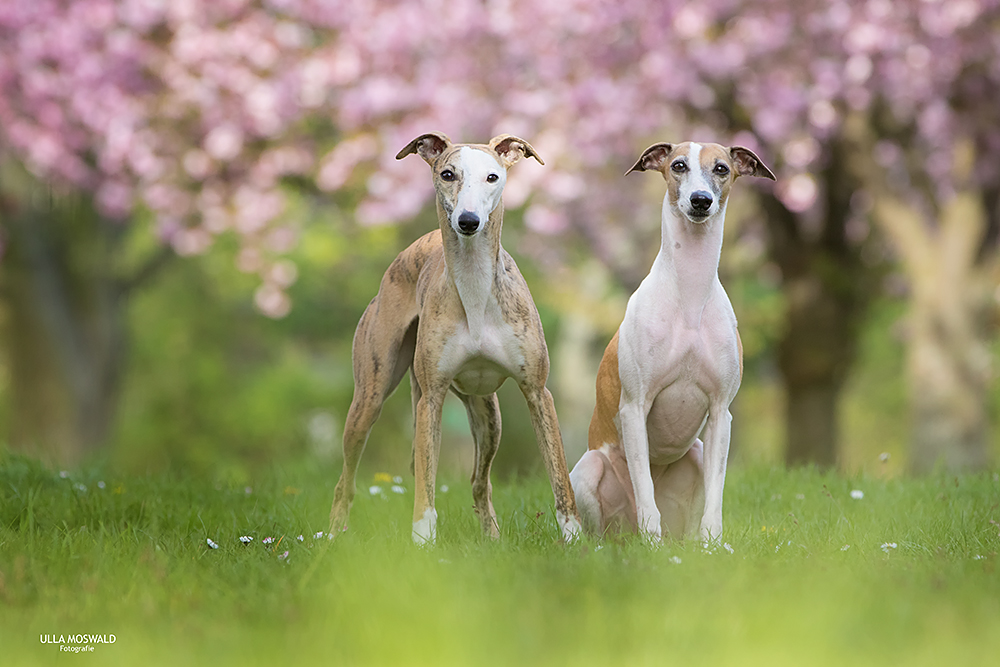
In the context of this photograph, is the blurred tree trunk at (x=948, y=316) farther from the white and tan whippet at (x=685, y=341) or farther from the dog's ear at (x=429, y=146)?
the dog's ear at (x=429, y=146)

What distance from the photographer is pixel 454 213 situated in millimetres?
4680

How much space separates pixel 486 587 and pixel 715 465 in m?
1.56

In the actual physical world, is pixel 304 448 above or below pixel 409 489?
above

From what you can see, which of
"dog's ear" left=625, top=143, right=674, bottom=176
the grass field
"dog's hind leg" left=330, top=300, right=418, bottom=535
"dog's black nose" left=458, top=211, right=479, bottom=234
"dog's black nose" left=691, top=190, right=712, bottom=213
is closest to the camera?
the grass field

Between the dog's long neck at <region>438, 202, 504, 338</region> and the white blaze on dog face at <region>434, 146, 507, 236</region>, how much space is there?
0.36ft

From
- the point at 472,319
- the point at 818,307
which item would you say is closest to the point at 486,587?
the point at 472,319

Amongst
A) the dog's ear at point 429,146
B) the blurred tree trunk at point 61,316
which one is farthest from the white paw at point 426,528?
the blurred tree trunk at point 61,316

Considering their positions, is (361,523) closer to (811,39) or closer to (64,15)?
(811,39)

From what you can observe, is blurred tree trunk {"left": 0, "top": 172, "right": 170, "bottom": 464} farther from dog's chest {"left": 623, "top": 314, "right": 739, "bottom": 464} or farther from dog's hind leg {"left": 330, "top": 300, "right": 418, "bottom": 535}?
dog's chest {"left": 623, "top": 314, "right": 739, "bottom": 464}

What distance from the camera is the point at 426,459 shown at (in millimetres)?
5082

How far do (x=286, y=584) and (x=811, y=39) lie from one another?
902cm

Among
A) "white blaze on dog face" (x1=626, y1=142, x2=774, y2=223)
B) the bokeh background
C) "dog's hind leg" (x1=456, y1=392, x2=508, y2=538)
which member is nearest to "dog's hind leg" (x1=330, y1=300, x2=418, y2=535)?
"dog's hind leg" (x1=456, y1=392, x2=508, y2=538)

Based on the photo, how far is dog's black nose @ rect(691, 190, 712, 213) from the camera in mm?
4762

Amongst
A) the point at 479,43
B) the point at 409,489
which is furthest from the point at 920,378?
the point at 409,489
